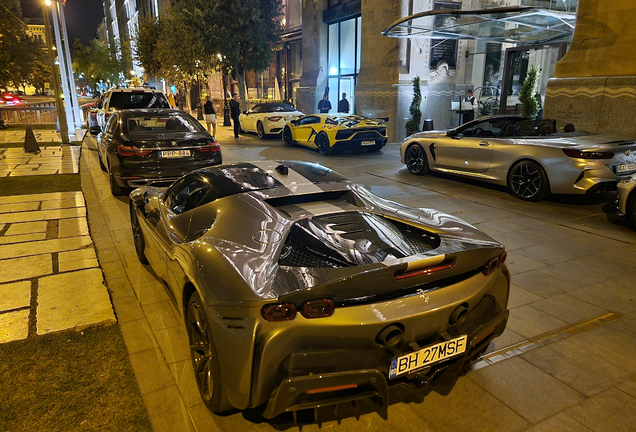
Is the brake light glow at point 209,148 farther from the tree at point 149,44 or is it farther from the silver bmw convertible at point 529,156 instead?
the tree at point 149,44

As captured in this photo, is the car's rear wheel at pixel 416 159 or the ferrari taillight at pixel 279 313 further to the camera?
the car's rear wheel at pixel 416 159

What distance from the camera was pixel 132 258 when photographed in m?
5.22

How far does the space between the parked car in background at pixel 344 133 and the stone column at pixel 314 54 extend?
359 inches

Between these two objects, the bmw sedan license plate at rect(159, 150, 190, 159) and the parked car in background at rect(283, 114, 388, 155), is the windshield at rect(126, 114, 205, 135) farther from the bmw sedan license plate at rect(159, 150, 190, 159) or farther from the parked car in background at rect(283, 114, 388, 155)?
the parked car in background at rect(283, 114, 388, 155)

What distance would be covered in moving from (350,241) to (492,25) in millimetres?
13418

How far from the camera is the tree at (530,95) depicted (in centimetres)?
1391

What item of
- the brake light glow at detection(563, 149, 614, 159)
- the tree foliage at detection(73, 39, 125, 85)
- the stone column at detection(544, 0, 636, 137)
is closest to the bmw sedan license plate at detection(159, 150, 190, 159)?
the brake light glow at detection(563, 149, 614, 159)

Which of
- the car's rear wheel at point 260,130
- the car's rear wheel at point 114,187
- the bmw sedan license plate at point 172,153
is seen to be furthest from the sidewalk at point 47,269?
the car's rear wheel at point 260,130

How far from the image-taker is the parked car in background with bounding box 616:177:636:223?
5926mm

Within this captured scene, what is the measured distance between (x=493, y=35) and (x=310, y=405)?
15.9 meters

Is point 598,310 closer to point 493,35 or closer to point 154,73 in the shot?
point 493,35

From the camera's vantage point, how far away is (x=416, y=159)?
10.2 meters

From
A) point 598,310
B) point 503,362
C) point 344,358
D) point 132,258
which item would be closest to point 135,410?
point 344,358

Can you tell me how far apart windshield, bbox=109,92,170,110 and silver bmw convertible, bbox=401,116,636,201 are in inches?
398
